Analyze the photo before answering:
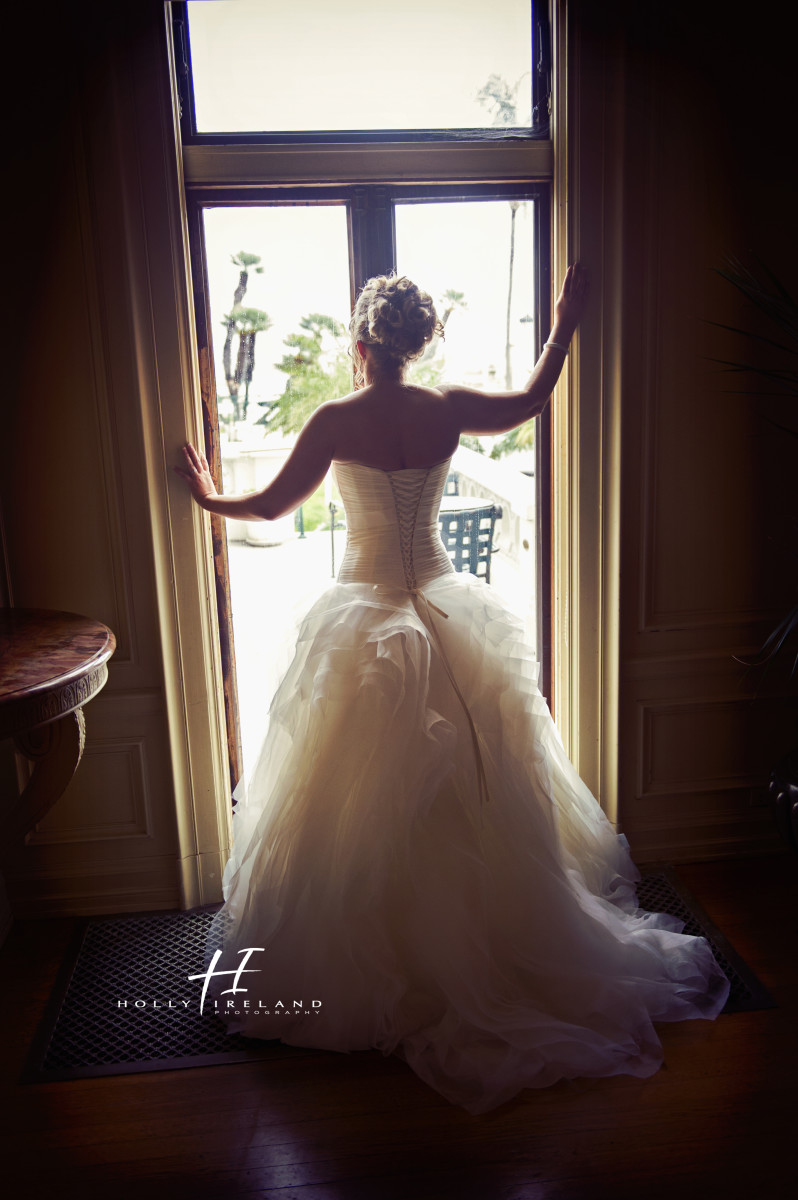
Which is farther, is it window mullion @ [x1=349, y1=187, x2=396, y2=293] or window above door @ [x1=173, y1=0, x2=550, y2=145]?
window mullion @ [x1=349, y1=187, x2=396, y2=293]

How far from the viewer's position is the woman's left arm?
91.2 inches

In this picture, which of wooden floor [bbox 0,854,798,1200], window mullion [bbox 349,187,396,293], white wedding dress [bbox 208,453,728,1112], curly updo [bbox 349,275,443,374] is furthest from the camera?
window mullion [bbox 349,187,396,293]

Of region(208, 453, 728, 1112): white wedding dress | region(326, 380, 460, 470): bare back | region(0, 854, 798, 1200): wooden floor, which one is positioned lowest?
region(0, 854, 798, 1200): wooden floor

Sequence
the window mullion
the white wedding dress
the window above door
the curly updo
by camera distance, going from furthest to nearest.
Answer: the window mullion → the window above door → the curly updo → the white wedding dress

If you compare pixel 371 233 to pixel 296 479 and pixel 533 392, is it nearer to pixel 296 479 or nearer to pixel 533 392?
pixel 533 392

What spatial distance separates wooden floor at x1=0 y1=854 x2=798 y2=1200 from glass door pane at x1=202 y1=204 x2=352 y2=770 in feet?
3.73

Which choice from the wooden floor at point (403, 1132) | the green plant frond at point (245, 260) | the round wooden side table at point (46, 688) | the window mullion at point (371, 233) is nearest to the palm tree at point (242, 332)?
the green plant frond at point (245, 260)

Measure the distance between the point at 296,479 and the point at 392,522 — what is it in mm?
288

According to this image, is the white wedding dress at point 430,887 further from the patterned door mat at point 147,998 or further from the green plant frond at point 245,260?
the green plant frond at point 245,260

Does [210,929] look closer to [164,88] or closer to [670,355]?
[670,355]

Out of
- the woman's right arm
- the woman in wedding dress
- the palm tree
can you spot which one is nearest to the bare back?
the woman in wedding dress

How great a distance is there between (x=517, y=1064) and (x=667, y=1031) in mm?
457

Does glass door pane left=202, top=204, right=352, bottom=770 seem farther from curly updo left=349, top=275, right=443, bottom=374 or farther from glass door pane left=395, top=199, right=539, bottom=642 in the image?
curly updo left=349, top=275, right=443, bottom=374

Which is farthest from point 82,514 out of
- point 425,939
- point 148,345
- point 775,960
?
point 775,960
